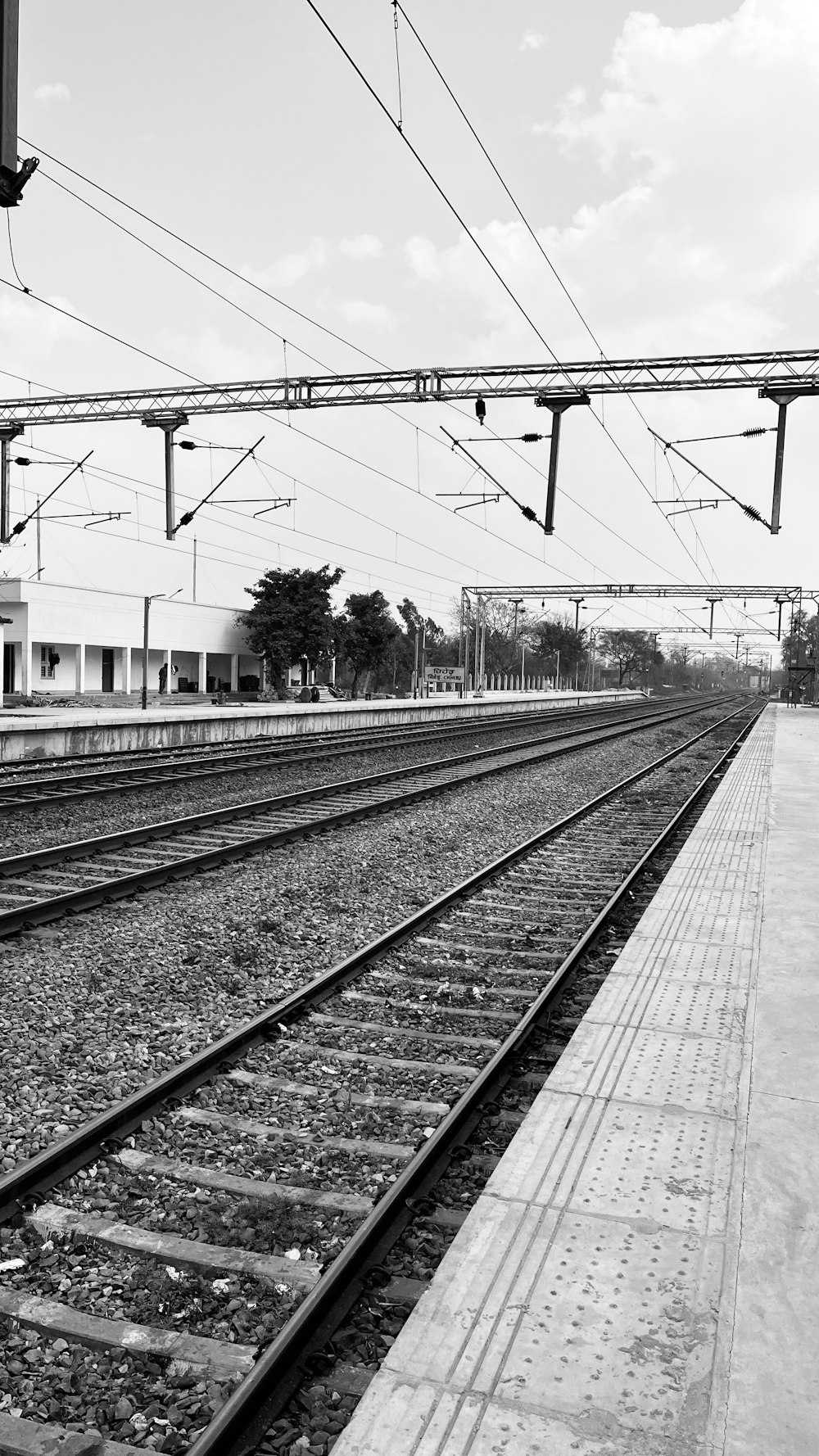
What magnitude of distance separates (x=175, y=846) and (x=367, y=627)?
54.2m

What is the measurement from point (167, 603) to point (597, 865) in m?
51.9

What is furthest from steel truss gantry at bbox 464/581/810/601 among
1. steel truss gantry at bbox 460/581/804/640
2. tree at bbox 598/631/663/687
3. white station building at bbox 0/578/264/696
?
tree at bbox 598/631/663/687

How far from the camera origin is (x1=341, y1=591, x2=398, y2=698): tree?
63969 millimetres

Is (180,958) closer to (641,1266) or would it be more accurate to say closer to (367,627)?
(641,1266)

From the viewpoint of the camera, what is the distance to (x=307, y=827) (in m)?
11.5

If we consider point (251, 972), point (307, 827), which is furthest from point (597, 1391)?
point (307, 827)

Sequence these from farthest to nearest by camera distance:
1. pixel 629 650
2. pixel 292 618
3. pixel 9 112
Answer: pixel 629 650 → pixel 292 618 → pixel 9 112

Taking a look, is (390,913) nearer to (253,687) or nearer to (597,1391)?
(597,1391)

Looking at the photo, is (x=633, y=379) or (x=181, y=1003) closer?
(x=181, y=1003)

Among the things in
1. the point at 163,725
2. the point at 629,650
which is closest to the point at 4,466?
the point at 163,725

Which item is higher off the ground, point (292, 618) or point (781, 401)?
point (781, 401)

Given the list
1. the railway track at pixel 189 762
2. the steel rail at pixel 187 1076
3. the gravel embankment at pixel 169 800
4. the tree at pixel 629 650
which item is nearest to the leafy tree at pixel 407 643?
the tree at pixel 629 650

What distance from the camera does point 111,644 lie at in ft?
183

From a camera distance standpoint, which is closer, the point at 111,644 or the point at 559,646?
the point at 111,644
